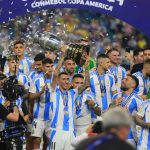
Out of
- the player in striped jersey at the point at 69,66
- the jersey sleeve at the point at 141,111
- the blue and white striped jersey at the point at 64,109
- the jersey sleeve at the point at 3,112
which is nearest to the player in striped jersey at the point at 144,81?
the player in striped jersey at the point at 69,66


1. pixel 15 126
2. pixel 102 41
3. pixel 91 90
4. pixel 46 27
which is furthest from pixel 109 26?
pixel 15 126

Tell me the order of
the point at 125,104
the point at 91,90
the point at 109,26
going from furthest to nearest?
the point at 109,26 < the point at 91,90 < the point at 125,104

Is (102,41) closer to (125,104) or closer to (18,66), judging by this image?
(18,66)

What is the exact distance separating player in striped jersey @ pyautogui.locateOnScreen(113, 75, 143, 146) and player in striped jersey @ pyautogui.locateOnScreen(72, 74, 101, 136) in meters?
0.43

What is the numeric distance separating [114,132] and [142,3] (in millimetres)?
6940

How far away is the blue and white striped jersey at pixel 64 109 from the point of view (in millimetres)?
11844

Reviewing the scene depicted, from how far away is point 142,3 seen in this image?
13.1 meters

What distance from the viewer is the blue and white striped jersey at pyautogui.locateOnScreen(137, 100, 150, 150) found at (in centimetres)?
1120

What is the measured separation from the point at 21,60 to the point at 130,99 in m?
2.79

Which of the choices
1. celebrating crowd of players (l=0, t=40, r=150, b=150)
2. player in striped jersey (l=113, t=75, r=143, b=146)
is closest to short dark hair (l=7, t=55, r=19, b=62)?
celebrating crowd of players (l=0, t=40, r=150, b=150)

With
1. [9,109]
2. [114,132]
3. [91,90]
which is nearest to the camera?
[114,132]

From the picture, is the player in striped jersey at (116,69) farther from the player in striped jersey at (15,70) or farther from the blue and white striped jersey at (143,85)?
the player in striped jersey at (15,70)

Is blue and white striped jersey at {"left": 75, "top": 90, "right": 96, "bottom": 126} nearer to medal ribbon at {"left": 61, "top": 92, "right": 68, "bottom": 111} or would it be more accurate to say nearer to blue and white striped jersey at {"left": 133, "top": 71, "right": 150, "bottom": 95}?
medal ribbon at {"left": 61, "top": 92, "right": 68, "bottom": 111}

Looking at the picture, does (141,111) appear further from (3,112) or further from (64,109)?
(3,112)
